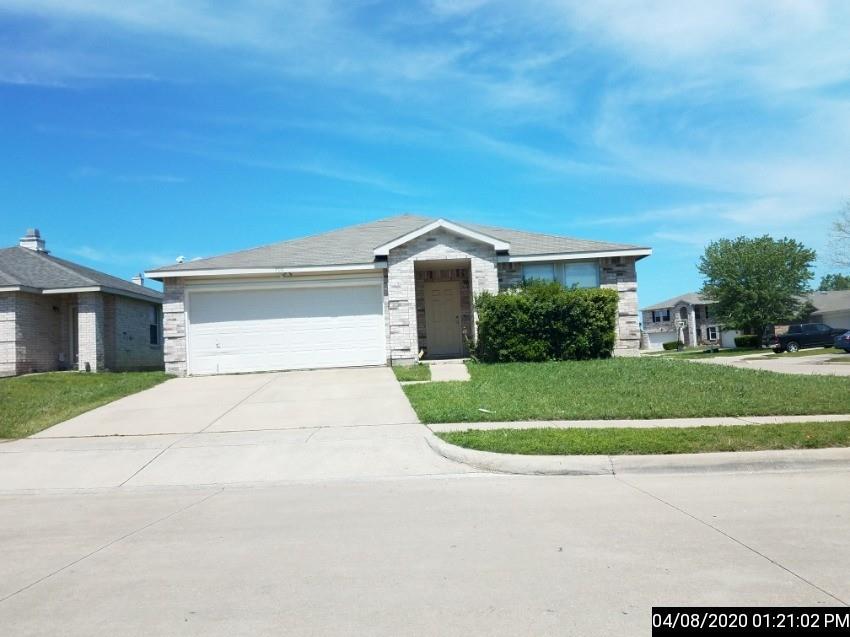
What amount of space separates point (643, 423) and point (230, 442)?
6.23 m

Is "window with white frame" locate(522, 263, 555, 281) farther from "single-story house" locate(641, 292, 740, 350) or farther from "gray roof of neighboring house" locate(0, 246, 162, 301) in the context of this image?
"single-story house" locate(641, 292, 740, 350)

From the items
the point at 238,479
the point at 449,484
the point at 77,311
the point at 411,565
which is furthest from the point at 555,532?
the point at 77,311

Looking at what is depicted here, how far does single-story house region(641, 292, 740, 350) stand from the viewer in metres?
62.3

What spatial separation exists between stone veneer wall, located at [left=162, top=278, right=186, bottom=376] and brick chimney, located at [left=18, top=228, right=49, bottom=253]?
10598 millimetres

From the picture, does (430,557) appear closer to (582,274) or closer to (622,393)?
(622,393)

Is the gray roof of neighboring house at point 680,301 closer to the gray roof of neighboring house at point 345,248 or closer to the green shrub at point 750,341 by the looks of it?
the green shrub at point 750,341

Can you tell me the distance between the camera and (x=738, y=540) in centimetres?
518

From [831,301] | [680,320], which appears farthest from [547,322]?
[680,320]

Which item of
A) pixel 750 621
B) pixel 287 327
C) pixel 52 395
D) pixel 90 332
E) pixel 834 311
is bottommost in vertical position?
pixel 750 621

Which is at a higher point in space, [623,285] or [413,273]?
[413,273]

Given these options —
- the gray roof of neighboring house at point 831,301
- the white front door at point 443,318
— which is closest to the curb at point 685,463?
the white front door at point 443,318

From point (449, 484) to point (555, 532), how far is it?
2.37 m

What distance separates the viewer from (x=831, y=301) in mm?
50344

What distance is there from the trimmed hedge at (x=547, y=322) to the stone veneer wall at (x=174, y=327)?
830 cm
